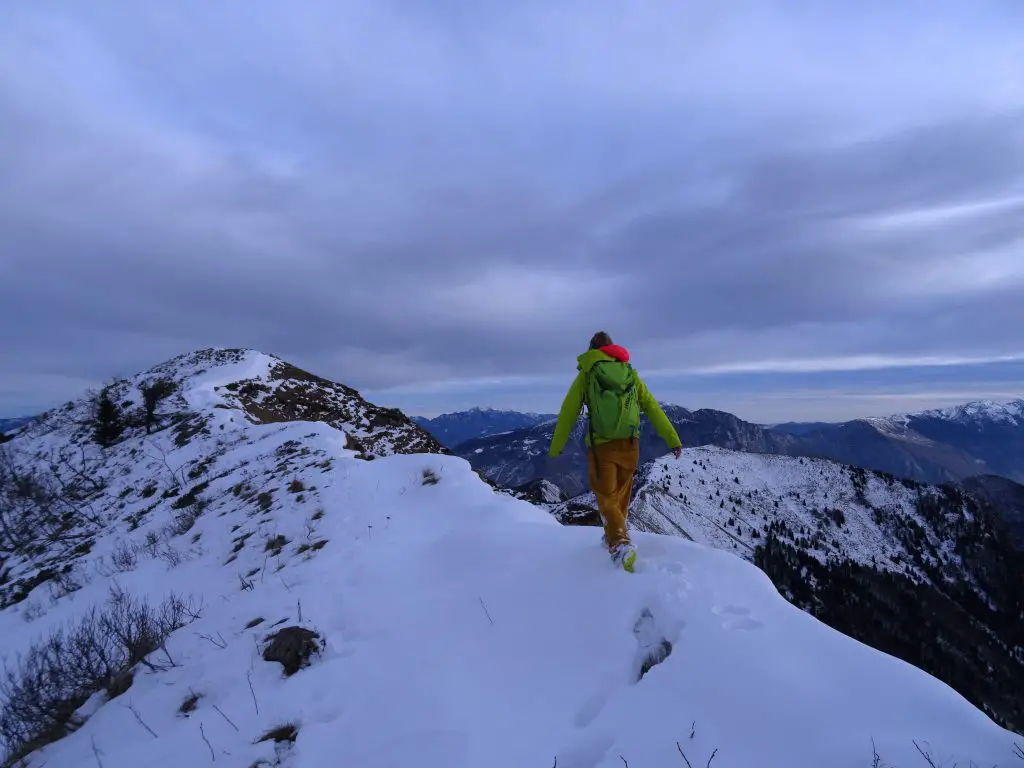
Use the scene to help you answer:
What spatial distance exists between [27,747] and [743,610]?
709 cm

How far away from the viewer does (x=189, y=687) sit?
4.81m

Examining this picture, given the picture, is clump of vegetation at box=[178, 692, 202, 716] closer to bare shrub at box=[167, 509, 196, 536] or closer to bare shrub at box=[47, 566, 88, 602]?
bare shrub at box=[167, 509, 196, 536]

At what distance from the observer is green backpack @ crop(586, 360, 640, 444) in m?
6.09

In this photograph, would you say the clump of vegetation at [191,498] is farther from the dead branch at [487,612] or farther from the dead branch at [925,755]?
the dead branch at [925,755]

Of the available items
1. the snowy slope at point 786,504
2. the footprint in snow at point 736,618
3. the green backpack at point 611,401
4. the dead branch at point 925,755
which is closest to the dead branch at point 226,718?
the footprint in snow at point 736,618

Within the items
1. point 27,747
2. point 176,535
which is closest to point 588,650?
point 27,747

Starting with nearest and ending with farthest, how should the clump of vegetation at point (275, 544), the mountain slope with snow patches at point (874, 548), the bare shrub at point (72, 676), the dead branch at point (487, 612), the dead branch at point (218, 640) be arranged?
the bare shrub at point (72, 676)
the dead branch at point (487, 612)
the dead branch at point (218, 640)
the clump of vegetation at point (275, 544)
the mountain slope with snow patches at point (874, 548)

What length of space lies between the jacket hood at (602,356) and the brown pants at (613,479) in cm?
107

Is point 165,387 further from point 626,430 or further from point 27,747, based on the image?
point 626,430

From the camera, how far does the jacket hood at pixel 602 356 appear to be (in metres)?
6.26

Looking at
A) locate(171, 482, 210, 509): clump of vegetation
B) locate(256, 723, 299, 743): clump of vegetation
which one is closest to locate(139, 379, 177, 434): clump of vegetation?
locate(171, 482, 210, 509): clump of vegetation

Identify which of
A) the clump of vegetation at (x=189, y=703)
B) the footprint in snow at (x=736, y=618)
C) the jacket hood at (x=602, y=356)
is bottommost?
the clump of vegetation at (x=189, y=703)

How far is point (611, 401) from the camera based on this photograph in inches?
240

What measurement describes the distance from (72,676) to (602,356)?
24.4ft
